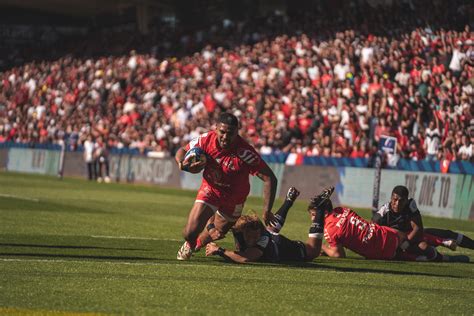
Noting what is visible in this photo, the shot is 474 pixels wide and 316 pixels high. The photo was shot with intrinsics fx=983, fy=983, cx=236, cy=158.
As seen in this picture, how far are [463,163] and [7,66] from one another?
4363cm

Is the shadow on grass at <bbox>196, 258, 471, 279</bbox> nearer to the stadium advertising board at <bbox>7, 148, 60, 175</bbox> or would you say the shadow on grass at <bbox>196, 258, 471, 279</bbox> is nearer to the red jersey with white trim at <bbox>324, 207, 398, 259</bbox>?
the red jersey with white trim at <bbox>324, 207, 398, 259</bbox>

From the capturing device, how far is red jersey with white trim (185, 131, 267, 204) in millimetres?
12406

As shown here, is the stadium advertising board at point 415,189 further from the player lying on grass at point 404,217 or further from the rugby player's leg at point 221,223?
the rugby player's leg at point 221,223

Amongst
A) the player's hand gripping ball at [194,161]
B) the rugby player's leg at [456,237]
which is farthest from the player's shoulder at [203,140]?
the rugby player's leg at [456,237]

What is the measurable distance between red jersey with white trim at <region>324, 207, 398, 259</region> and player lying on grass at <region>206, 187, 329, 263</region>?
1.53ft

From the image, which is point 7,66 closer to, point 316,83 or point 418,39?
point 316,83

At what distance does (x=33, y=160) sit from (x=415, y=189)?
2732 centimetres

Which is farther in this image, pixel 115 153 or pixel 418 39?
pixel 115 153

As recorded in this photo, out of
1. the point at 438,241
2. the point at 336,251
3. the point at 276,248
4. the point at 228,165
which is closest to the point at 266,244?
the point at 276,248

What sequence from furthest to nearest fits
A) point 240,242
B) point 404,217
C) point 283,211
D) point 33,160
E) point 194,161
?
point 33,160
point 404,217
point 283,211
point 240,242
point 194,161

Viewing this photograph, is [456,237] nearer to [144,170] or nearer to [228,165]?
[228,165]

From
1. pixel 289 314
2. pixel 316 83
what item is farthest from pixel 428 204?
pixel 289 314

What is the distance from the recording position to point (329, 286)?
10.6 m

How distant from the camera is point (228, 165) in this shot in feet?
41.1
